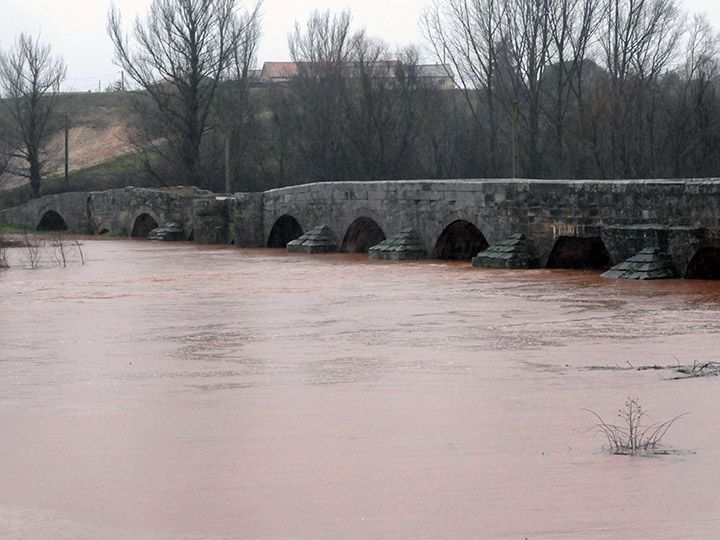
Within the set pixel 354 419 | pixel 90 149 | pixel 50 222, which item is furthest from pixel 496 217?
pixel 90 149

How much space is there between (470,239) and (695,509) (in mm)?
17093

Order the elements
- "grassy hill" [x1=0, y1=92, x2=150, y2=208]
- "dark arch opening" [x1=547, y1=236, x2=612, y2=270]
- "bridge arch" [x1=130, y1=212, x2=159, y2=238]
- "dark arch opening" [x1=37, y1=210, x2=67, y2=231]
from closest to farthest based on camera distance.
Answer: "dark arch opening" [x1=547, y1=236, x2=612, y2=270], "bridge arch" [x1=130, y1=212, x2=159, y2=238], "dark arch opening" [x1=37, y1=210, x2=67, y2=231], "grassy hill" [x1=0, y1=92, x2=150, y2=208]

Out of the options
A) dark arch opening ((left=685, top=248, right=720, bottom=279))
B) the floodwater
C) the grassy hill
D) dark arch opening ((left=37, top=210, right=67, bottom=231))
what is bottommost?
the floodwater

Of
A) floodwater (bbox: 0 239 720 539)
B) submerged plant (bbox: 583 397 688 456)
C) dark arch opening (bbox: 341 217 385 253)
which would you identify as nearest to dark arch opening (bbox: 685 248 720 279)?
floodwater (bbox: 0 239 720 539)

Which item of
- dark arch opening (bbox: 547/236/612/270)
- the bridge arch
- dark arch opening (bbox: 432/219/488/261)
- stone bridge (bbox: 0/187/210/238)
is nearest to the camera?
dark arch opening (bbox: 547/236/612/270)

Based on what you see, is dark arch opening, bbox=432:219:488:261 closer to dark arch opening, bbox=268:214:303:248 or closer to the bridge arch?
dark arch opening, bbox=268:214:303:248

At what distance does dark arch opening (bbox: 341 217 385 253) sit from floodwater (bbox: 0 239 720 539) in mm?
11183

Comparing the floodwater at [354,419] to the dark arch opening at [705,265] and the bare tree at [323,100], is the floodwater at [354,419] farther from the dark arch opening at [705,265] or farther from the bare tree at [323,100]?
the bare tree at [323,100]

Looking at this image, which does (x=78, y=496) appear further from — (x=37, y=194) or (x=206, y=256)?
(x=37, y=194)

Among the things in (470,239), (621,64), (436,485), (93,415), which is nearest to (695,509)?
(436,485)

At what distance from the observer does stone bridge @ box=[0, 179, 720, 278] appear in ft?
53.7

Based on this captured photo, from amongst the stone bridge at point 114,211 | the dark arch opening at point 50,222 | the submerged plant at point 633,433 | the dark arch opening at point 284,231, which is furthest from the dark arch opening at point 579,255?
Answer: the dark arch opening at point 50,222

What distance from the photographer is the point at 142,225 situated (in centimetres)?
3788

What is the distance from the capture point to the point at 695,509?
5.22 m
